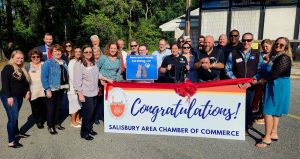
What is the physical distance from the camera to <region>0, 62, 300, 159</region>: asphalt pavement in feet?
14.4

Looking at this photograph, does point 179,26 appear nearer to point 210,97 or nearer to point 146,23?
point 210,97

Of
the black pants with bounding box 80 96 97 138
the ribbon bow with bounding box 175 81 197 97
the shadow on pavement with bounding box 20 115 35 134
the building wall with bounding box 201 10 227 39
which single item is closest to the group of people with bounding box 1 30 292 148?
the black pants with bounding box 80 96 97 138

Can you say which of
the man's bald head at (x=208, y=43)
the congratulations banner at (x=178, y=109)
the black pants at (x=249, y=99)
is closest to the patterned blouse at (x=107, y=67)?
the congratulations banner at (x=178, y=109)

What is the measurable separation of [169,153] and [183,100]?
103 cm

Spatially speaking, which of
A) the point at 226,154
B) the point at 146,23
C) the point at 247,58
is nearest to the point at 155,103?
the point at 226,154

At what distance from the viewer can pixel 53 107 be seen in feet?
17.4

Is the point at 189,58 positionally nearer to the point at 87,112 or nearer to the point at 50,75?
the point at 87,112

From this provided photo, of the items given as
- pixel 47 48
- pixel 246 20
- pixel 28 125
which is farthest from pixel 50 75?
pixel 246 20

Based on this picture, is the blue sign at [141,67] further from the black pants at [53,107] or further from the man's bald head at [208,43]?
the black pants at [53,107]

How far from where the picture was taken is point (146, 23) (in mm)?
43312

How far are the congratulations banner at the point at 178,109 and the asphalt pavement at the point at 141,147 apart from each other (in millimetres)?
154

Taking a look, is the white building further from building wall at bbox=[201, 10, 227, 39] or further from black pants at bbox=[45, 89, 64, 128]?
black pants at bbox=[45, 89, 64, 128]

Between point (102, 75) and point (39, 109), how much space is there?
5.12 feet

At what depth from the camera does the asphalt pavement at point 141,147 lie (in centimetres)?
440
